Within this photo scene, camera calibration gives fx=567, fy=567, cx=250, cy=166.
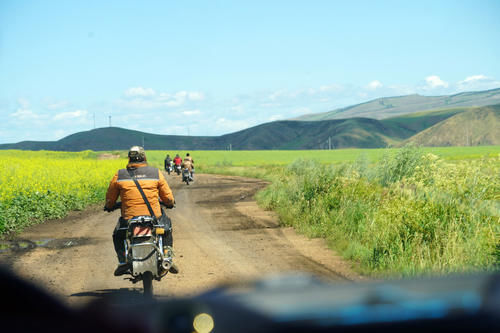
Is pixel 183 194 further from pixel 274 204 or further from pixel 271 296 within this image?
pixel 271 296

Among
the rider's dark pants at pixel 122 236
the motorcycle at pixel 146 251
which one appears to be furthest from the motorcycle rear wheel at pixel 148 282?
the rider's dark pants at pixel 122 236

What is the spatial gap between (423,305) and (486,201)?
295 inches

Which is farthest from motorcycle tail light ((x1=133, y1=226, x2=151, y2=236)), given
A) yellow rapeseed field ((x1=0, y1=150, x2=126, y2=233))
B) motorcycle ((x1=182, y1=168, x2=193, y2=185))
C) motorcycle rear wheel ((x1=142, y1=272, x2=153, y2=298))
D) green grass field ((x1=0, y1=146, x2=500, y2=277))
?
motorcycle ((x1=182, y1=168, x2=193, y2=185))

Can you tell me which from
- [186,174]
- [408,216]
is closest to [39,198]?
[408,216]

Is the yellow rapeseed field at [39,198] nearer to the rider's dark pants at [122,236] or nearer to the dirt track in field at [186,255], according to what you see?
the dirt track in field at [186,255]

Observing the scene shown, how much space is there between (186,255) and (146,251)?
3745 mm

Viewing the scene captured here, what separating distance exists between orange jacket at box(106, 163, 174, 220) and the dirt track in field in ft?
3.56

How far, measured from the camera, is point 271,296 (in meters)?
1.42

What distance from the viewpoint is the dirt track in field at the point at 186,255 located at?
7949 millimetres

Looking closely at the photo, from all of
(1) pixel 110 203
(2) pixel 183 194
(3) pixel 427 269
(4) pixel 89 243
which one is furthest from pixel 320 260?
(2) pixel 183 194

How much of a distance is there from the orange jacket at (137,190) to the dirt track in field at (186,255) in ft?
3.56

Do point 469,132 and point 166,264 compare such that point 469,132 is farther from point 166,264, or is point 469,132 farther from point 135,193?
point 166,264

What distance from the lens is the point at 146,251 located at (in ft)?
21.8

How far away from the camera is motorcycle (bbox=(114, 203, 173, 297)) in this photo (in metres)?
6.60
